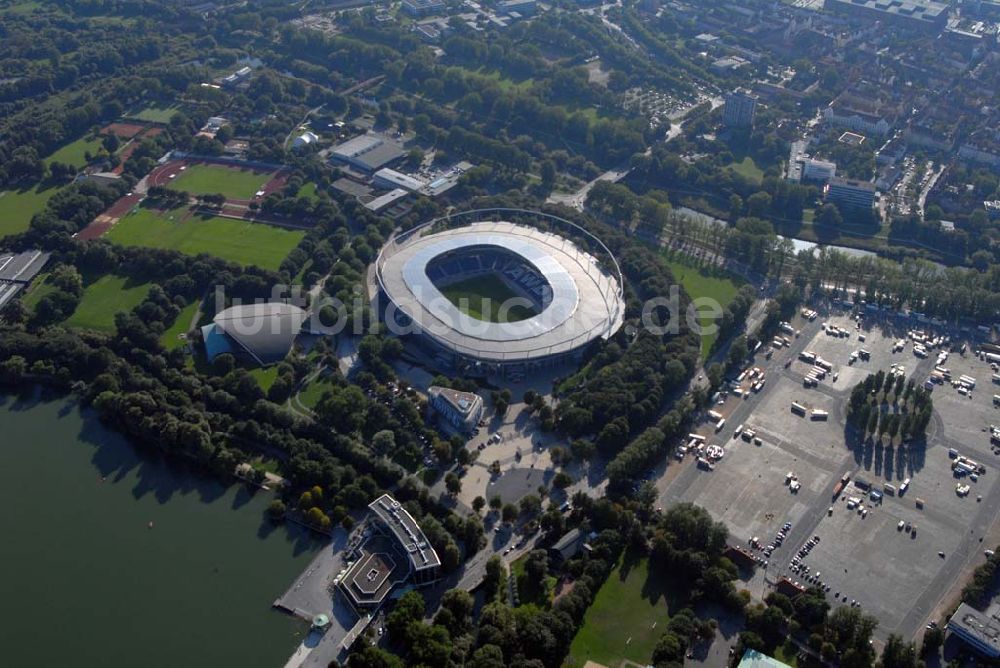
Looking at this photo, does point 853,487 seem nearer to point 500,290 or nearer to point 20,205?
point 500,290

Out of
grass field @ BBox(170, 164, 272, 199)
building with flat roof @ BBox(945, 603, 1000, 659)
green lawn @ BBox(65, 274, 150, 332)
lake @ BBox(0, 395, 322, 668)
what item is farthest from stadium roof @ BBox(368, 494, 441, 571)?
grass field @ BBox(170, 164, 272, 199)

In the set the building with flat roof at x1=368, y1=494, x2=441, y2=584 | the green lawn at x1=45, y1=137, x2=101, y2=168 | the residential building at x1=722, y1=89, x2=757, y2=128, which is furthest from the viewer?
the residential building at x1=722, y1=89, x2=757, y2=128

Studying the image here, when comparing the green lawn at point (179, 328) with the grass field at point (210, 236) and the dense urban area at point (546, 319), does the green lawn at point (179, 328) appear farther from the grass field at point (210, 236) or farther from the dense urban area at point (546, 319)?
the grass field at point (210, 236)

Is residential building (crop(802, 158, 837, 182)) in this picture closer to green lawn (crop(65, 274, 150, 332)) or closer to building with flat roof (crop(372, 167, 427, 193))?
building with flat roof (crop(372, 167, 427, 193))

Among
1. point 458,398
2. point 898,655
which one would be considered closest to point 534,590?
point 458,398

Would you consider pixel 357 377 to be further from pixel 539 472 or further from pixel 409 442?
pixel 539 472
